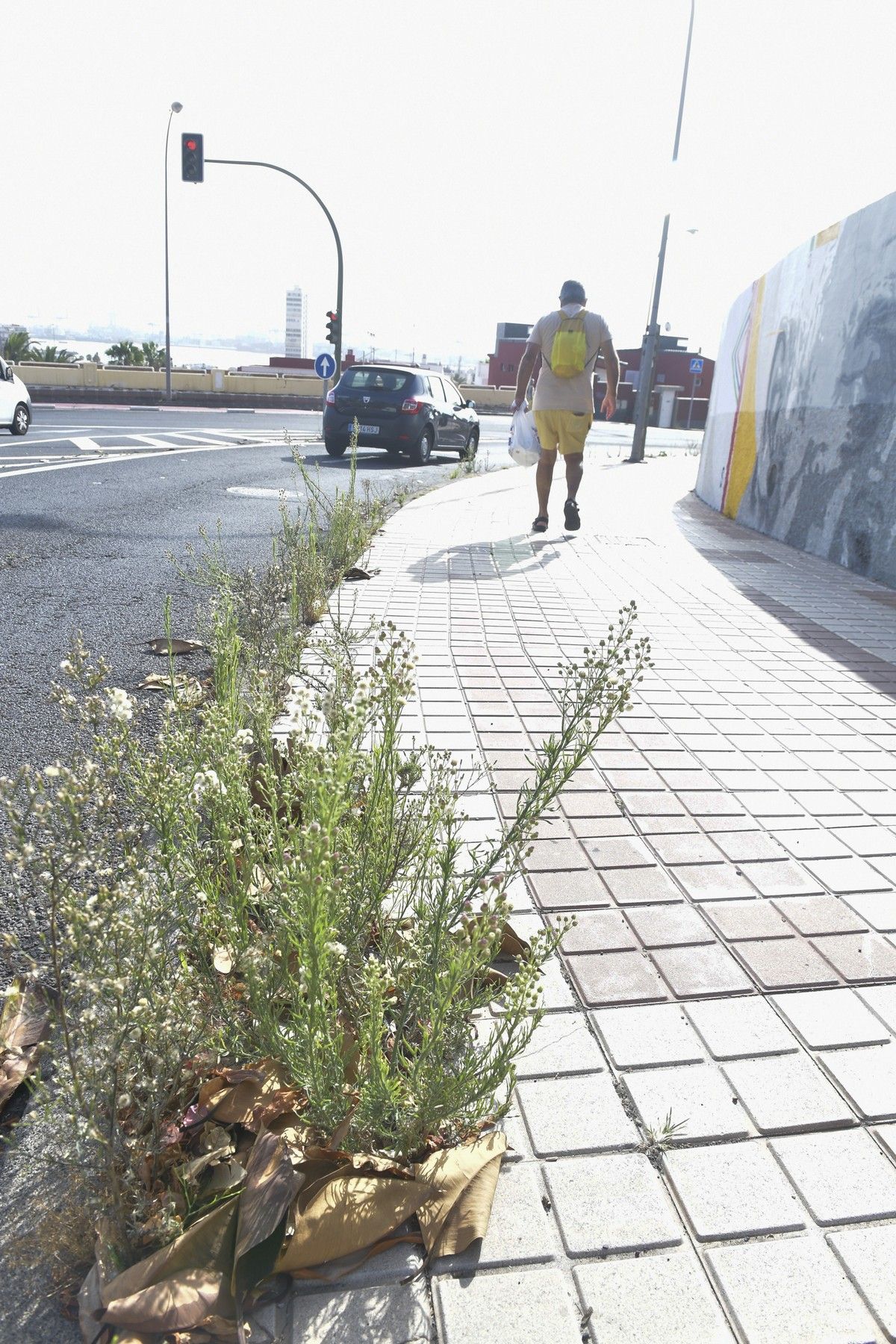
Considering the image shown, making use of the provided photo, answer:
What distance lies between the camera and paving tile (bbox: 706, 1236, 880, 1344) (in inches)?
64.1

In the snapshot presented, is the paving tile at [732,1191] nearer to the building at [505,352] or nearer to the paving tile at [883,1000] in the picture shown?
the paving tile at [883,1000]

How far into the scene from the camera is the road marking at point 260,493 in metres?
11.5

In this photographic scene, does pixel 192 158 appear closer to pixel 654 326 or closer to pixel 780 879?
pixel 654 326

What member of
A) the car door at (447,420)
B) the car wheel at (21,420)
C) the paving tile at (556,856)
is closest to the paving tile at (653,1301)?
the paving tile at (556,856)

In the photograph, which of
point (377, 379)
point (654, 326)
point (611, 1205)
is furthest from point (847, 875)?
point (654, 326)

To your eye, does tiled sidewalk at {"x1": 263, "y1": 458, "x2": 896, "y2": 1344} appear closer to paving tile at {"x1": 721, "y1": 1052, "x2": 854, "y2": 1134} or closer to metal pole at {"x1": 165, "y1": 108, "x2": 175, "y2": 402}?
paving tile at {"x1": 721, "y1": 1052, "x2": 854, "y2": 1134}

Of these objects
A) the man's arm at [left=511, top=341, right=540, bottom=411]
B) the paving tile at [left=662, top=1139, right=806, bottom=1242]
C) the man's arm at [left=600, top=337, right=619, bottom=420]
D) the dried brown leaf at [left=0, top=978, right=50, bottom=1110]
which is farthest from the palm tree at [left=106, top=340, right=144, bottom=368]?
the paving tile at [left=662, top=1139, right=806, bottom=1242]

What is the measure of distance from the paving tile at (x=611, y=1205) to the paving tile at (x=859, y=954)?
0.97 metres

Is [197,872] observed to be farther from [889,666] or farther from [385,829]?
[889,666]

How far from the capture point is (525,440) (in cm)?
930

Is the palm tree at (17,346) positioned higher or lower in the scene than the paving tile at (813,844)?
higher

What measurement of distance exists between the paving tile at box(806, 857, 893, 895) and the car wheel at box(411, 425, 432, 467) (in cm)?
1526

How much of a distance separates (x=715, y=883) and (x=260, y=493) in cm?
976

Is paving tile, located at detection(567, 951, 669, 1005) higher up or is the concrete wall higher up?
the concrete wall
